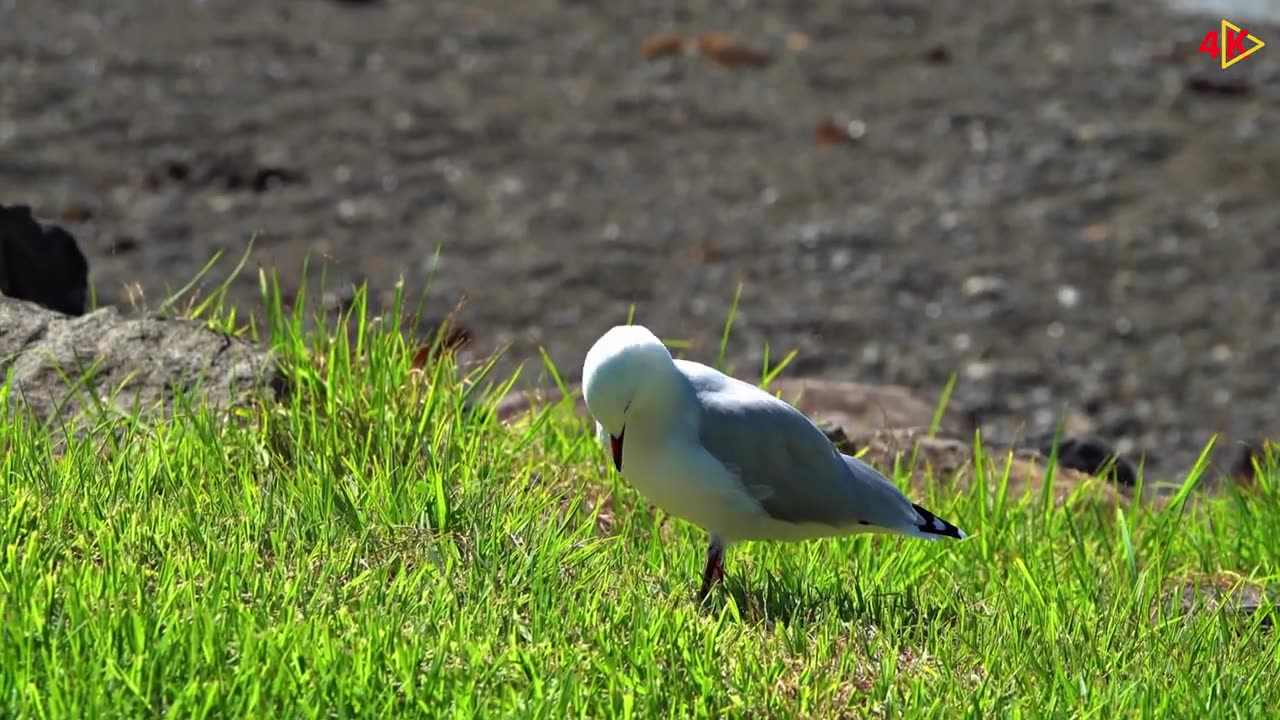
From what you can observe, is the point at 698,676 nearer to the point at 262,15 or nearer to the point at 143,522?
the point at 143,522

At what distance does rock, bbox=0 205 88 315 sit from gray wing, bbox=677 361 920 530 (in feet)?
8.19

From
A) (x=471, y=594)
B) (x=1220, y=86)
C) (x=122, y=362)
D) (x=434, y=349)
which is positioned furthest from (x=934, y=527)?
(x=1220, y=86)

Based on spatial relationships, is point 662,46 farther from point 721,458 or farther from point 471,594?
point 471,594

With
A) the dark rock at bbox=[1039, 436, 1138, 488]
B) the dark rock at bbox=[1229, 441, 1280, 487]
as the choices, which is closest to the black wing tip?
the dark rock at bbox=[1039, 436, 1138, 488]

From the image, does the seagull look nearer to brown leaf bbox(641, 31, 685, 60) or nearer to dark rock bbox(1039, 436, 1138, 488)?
dark rock bbox(1039, 436, 1138, 488)

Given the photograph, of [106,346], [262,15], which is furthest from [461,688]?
[262,15]

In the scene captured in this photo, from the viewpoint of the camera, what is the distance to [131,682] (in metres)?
3.01

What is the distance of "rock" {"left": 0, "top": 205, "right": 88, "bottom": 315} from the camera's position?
18.0 feet

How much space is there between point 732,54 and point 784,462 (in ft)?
24.1

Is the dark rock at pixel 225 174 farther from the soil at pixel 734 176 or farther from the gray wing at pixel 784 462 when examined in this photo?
the gray wing at pixel 784 462

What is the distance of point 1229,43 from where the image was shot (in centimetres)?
1139

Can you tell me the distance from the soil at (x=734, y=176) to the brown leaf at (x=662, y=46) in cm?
4

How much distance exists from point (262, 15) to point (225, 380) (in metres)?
6.99

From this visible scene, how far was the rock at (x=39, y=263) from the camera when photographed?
5.47 metres
